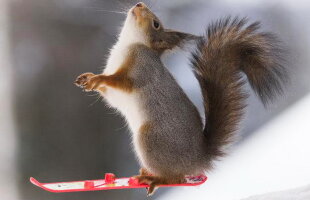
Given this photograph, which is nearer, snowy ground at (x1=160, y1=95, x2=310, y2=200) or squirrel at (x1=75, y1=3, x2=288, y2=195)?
squirrel at (x1=75, y1=3, x2=288, y2=195)

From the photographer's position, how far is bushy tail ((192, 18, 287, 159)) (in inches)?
63.1

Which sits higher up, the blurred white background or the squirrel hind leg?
the blurred white background

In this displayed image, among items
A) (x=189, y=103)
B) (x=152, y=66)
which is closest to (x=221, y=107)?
(x=189, y=103)

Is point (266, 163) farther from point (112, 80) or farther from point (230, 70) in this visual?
point (112, 80)

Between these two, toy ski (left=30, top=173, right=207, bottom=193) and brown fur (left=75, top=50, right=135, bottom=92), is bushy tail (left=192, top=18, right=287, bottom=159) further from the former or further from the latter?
brown fur (left=75, top=50, right=135, bottom=92)

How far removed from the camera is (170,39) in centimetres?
158

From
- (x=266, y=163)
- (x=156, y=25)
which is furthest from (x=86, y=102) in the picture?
(x=266, y=163)

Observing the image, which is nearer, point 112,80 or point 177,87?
point 112,80

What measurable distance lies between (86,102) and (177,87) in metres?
0.43

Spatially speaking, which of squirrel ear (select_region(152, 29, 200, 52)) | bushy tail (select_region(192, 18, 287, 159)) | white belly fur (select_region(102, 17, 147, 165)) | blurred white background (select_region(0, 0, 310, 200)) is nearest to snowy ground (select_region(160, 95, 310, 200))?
blurred white background (select_region(0, 0, 310, 200))

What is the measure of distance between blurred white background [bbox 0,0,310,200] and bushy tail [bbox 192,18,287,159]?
8.1 inches

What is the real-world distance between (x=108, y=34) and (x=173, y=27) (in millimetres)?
278

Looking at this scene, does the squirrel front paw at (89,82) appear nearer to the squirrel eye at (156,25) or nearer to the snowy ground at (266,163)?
the squirrel eye at (156,25)

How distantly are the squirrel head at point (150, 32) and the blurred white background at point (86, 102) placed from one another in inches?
7.3
